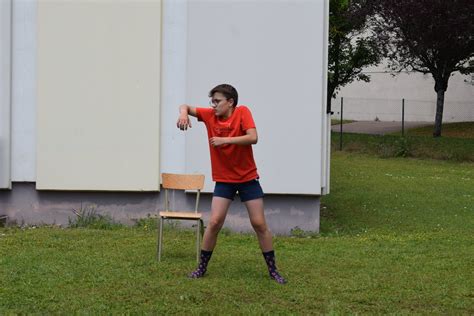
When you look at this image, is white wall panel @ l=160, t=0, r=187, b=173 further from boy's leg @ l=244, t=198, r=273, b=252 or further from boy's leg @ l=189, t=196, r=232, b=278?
boy's leg @ l=244, t=198, r=273, b=252

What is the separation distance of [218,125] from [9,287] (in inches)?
93.2

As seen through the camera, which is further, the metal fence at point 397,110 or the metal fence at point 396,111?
the metal fence at point 397,110

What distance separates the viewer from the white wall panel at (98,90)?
11953 mm

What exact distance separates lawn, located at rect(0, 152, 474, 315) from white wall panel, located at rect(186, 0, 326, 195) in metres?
1.00

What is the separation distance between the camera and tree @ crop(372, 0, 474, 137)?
93.8 feet

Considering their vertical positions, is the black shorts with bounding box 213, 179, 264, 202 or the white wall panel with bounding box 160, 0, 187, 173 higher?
the white wall panel with bounding box 160, 0, 187, 173

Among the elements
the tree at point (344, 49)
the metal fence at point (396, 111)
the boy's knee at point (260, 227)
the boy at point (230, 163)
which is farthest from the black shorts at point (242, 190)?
the metal fence at point (396, 111)

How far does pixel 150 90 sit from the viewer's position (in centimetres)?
1198

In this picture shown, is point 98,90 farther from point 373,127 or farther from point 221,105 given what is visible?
point 373,127

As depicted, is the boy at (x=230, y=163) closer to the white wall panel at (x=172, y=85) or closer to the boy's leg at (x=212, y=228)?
the boy's leg at (x=212, y=228)

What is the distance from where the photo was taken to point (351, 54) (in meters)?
37.9

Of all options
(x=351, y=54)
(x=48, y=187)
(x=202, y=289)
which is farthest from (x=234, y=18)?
(x=351, y=54)

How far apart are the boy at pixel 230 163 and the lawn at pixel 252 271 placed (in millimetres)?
391

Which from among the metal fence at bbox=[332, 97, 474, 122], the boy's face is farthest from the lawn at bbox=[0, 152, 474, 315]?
the metal fence at bbox=[332, 97, 474, 122]
